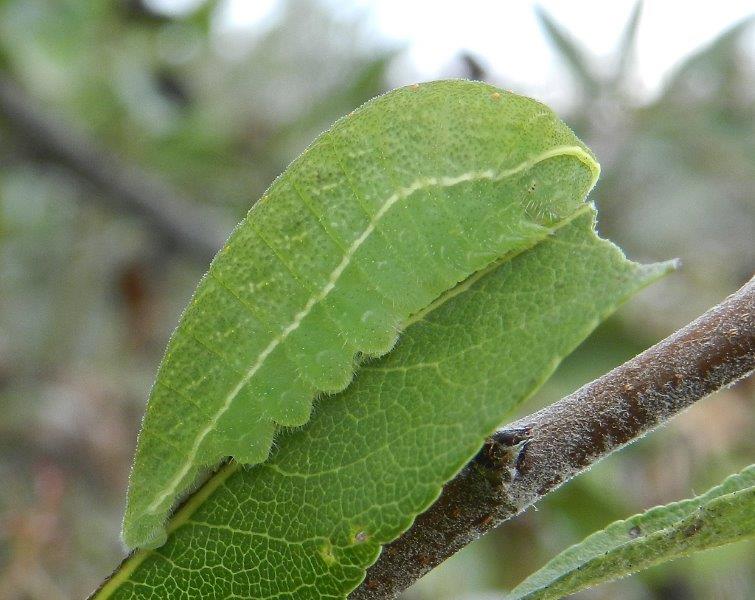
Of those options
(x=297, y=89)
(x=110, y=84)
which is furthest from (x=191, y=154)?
(x=297, y=89)

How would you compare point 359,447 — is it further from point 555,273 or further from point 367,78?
point 367,78

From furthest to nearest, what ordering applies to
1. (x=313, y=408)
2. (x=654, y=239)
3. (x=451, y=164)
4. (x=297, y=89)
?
1. (x=297, y=89)
2. (x=654, y=239)
3. (x=451, y=164)
4. (x=313, y=408)

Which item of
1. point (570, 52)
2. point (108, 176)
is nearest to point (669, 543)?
point (108, 176)

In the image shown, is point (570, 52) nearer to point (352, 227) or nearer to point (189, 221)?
point (189, 221)

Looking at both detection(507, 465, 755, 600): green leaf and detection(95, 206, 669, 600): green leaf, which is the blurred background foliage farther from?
detection(507, 465, 755, 600): green leaf

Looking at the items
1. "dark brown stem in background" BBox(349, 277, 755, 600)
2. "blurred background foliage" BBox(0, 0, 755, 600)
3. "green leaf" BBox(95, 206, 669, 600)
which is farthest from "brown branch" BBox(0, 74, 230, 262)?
"dark brown stem in background" BBox(349, 277, 755, 600)

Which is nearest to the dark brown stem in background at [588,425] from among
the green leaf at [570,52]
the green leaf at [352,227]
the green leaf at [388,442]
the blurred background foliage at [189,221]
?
the green leaf at [388,442]

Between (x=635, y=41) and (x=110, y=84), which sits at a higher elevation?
(x=635, y=41)
